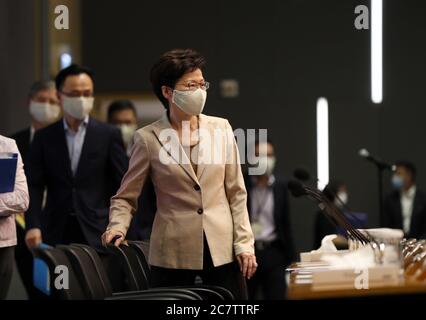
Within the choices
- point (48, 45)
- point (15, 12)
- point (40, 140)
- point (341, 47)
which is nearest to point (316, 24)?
point (341, 47)

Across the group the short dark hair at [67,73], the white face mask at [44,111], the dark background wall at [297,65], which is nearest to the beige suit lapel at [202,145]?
the short dark hair at [67,73]

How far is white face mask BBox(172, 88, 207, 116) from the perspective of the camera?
4.23m

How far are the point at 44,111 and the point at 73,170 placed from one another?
958mm

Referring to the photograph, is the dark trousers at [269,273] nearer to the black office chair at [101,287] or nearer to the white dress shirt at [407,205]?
the white dress shirt at [407,205]

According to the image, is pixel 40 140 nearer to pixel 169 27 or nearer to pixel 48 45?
pixel 48 45

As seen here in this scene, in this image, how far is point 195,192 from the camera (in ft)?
14.0

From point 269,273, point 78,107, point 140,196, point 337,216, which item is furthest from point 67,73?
point 269,273

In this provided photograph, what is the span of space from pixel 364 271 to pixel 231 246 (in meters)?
0.97

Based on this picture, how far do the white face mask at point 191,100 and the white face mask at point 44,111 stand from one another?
7.19ft

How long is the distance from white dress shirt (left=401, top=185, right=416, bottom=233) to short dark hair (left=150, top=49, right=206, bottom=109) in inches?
209

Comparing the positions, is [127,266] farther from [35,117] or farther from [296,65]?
[296,65]

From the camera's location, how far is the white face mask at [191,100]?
423cm

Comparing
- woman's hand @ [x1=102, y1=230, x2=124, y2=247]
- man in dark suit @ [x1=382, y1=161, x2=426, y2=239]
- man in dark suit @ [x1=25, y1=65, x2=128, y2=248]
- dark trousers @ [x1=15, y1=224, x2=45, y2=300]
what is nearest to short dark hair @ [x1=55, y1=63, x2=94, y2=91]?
man in dark suit @ [x1=25, y1=65, x2=128, y2=248]

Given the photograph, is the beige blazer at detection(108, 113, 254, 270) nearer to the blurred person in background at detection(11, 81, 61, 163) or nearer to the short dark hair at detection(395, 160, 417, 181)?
the blurred person in background at detection(11, 81, 61, 163)
